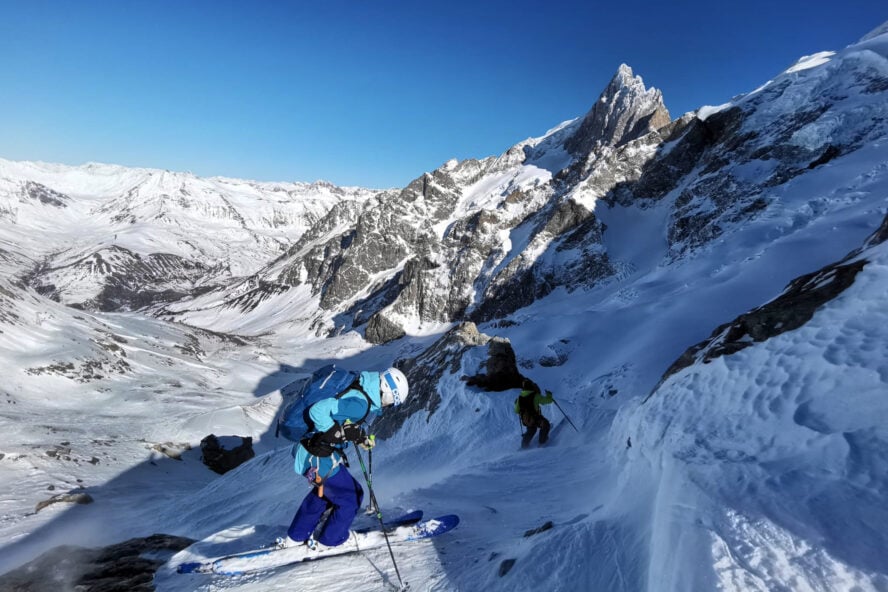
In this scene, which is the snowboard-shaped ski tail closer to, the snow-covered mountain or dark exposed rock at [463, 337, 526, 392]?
the snow-covered mountain

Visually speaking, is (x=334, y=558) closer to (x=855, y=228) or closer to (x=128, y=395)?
(x=855, y=228)

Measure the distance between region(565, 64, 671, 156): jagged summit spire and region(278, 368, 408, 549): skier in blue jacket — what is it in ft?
312

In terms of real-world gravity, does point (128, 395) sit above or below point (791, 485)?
above

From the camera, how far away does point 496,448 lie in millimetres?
13422

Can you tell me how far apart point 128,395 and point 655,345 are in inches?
1933

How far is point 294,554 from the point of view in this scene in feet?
19.9

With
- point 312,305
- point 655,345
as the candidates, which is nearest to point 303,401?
point 655,345

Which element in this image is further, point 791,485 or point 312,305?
point 312,305

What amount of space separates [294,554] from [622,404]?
10.3 meters

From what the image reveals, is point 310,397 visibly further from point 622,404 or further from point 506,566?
point 622,404

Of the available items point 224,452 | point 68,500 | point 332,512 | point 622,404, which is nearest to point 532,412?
point 622,404

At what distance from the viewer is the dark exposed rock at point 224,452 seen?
29.2 metres

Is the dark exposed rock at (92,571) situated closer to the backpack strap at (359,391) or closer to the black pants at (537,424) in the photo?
the backpack strap at (359,391)

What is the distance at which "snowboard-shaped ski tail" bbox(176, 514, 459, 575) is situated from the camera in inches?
232
